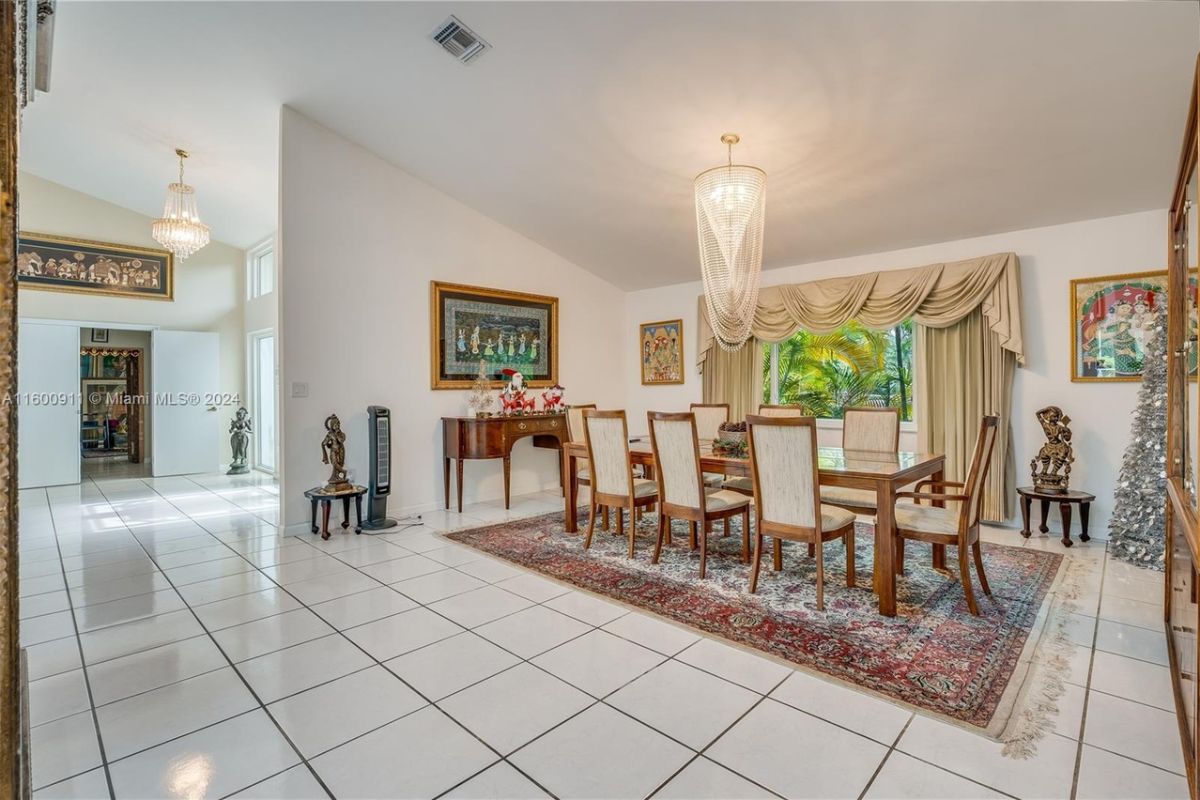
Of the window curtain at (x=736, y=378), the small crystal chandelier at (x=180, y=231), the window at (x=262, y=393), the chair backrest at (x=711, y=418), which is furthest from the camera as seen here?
the window at (x=262, y=393)

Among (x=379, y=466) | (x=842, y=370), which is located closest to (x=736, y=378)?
(x=842, y=370)

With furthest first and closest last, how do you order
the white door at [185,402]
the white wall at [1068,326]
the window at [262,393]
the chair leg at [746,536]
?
the window at [262,393] → the white door at [185,402] → the white wall at [1068,326] → the chair leg at [746,536]

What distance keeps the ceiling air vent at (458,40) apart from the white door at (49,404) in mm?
6227

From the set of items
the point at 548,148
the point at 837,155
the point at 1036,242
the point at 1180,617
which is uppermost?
the point at 548,148

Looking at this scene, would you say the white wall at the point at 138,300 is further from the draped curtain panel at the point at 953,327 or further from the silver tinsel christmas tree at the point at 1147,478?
the silver tinsel christmas tree at the point at 1147,478

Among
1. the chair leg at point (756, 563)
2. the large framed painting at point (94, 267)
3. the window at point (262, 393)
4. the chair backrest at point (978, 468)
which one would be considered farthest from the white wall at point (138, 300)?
the chair backrest at point (978, 468)

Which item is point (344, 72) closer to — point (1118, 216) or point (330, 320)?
point (330, 320)

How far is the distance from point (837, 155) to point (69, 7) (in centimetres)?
466

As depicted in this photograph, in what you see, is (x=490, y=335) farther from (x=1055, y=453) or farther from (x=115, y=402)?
(x=115, y=402)

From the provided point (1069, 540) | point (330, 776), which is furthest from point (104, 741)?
point (1069, 540)

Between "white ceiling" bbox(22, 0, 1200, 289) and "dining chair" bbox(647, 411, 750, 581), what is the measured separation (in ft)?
6.36

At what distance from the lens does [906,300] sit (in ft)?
15.6

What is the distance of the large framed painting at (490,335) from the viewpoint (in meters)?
5.26

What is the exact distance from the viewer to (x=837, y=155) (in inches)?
145
